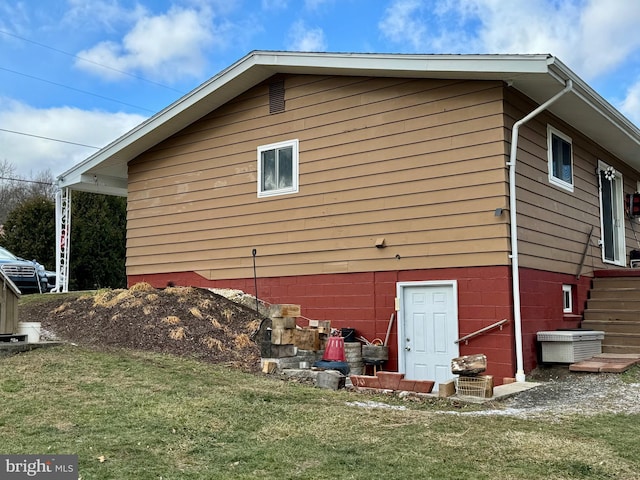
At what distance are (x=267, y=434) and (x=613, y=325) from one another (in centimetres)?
738

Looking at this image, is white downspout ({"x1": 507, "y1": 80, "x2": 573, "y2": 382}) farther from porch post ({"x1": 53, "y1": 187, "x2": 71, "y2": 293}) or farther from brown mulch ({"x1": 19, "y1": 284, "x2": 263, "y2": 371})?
porch post ({"x1": 53, "y1": 187, "x2": 71, "y2": 293})

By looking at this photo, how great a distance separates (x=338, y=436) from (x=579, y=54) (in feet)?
80.6

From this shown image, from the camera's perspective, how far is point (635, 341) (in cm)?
969

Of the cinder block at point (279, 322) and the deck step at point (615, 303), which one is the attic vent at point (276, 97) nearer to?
the cinder block at point (279, 322)

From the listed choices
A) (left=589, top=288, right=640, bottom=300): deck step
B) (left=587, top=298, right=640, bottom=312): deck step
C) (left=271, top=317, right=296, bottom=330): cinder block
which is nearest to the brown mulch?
(left=271, top=317, right=296, bottom=330): cinder block

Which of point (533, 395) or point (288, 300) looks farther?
point (288, 300)

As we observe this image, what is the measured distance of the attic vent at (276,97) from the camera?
11391 mm

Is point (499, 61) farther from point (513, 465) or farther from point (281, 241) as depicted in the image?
point (513, 465)

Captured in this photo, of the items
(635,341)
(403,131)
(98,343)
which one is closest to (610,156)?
(635,341)

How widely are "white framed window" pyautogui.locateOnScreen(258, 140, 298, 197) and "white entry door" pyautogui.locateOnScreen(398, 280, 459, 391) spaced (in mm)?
2980

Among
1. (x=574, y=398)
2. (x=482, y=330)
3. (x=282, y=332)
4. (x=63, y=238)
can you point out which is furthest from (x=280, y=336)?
(x=63, y=238)

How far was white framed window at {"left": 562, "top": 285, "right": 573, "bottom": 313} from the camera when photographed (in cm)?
1025

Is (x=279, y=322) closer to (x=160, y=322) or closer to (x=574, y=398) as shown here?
(x=160, y=322)

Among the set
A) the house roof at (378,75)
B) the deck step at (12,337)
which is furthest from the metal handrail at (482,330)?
the deck step at (12,337)
